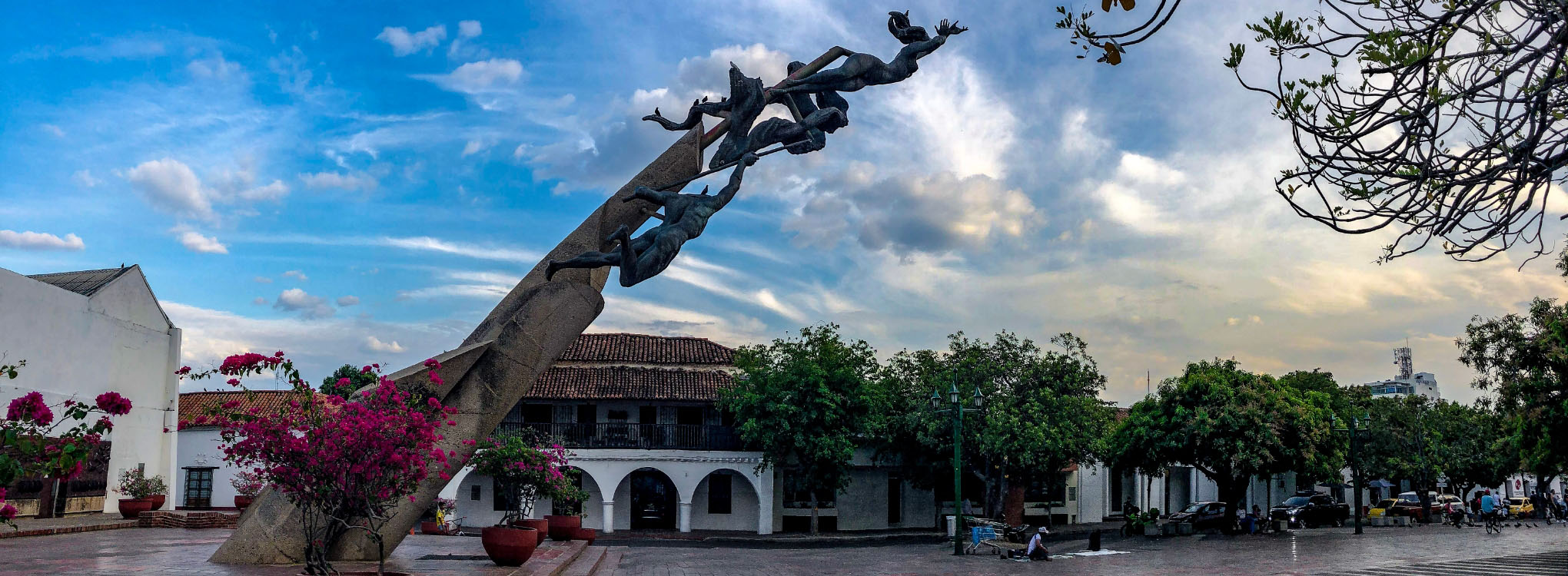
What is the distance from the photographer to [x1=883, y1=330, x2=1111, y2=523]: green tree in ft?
101

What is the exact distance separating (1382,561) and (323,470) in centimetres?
2019

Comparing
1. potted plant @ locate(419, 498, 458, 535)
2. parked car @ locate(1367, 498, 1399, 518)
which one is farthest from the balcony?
parked car @ locate(1367, 498, 1399, 518)

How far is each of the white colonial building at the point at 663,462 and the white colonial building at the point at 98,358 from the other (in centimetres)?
892

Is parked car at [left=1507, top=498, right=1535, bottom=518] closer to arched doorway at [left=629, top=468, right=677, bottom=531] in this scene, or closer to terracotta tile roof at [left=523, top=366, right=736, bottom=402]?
terracotta tile roof at [left=523, top=366, right=736, bottom=402]

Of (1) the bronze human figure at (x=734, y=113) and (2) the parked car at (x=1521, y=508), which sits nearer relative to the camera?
(1) the bronze human figure at (x=734, y=113)

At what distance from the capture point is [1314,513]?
117 feet

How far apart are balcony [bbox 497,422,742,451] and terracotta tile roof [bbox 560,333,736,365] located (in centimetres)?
344

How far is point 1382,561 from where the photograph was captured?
20.7 m

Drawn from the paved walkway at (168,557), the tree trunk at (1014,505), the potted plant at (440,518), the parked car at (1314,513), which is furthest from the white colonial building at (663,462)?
the paved walkway at (168,557)

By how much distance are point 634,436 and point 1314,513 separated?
24.0m

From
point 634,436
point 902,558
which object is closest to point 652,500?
point 634,436

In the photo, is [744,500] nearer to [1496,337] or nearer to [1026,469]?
[1026,469]

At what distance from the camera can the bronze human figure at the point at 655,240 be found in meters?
13.5

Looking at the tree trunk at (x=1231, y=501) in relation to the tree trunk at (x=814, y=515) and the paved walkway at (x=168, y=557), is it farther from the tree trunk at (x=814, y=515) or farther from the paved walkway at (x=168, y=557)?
the paved walkway at (x=168, y=557)
